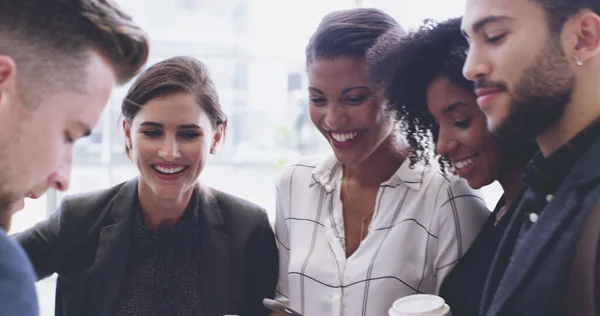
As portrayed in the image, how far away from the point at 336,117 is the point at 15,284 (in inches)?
42.4

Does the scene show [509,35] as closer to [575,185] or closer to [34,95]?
[575,185]

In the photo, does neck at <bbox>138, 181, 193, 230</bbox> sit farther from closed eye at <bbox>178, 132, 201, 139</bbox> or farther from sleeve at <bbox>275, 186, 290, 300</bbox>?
sleeve at <bbox>275, 186, 290, 300</bbox>

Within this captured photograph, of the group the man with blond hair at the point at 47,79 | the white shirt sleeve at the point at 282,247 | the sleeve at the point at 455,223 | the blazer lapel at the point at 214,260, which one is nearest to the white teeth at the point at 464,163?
the sleeve at the point at 455,223

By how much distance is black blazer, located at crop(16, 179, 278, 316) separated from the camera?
5.88 feet

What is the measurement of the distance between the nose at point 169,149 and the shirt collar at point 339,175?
1.34 feet

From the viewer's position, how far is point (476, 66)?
3.86ft

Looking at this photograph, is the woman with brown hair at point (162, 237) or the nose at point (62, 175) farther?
the woman with brown hair at point (162, 237)

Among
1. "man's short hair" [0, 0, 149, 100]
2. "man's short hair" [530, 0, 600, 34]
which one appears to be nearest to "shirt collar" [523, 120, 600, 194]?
"man's short hair" [530, 0, 600, 34]

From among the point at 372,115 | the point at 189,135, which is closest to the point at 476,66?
the point at 372,115

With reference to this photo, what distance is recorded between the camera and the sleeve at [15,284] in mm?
699

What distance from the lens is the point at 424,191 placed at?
5.36 feet

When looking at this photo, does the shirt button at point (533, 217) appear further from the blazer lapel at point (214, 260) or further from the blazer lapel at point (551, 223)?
the blazer lapel at point (214, 260)

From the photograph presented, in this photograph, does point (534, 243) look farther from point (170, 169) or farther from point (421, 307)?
point (170, 169)

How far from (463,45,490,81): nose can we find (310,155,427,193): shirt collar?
0.52m
